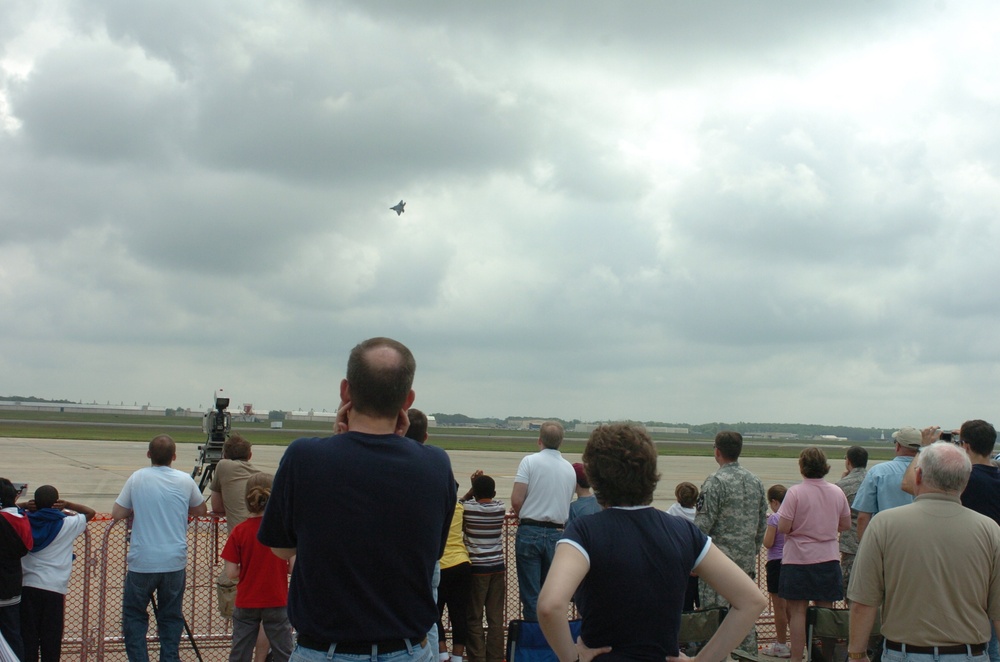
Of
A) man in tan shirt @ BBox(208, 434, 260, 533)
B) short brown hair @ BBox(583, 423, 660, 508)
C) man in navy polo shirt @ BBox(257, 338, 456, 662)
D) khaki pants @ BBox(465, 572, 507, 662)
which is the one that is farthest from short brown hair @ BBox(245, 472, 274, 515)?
short brown hair @ BBox(583, 423, 660, 508)

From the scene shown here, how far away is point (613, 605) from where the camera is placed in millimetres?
2838

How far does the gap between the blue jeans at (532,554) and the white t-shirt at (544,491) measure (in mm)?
119

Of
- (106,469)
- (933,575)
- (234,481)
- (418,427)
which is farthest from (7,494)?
(106,469)

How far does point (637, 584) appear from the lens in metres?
2.84

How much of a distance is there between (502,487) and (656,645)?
2569cm

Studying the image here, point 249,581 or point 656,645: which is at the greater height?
point 656,645

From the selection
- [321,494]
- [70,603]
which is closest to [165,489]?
[70,603]

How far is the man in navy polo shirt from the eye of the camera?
2.75 meters

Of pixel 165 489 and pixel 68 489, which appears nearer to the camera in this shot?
pixel 165 489

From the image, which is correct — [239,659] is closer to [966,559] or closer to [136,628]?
[136,628]

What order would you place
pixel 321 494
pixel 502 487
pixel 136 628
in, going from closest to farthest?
pixel 321 494 → pixel 136 628 → pixel 502 487

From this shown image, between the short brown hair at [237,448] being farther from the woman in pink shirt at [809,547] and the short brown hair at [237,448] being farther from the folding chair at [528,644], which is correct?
the woman in pink shirt at [809,547]

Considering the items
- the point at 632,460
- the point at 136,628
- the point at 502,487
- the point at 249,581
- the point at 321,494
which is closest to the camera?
the point at 321,494

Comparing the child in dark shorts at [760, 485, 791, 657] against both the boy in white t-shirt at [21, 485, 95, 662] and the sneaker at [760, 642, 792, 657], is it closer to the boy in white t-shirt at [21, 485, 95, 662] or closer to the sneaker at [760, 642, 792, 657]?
the sneaker at [760, 642, 792, 657]
